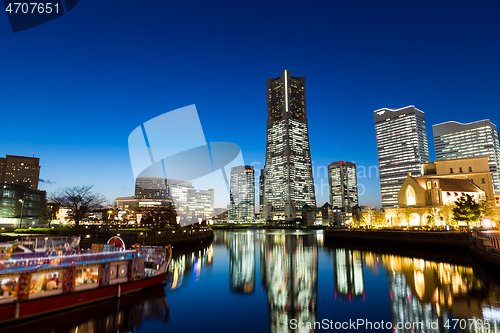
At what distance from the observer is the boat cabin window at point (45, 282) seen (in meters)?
14.0

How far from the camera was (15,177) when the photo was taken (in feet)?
619

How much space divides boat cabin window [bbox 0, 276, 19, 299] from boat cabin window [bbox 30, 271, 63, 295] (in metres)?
0.67

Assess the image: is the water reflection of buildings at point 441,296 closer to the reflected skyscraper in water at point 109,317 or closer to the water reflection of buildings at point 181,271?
the reflected skyscraper in water at point 109,317

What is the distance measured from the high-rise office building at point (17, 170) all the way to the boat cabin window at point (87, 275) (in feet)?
702

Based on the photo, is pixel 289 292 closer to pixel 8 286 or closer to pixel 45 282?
pixel 45 282

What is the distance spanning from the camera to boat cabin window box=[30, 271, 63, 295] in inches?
552


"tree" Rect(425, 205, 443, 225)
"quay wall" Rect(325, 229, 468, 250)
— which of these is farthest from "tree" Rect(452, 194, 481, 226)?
"quay wall" Rect(325, 229, 468, 250)

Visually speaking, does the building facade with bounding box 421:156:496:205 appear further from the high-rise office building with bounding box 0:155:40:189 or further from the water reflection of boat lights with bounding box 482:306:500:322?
the high-rise office building with bounding box 0:155:40:189

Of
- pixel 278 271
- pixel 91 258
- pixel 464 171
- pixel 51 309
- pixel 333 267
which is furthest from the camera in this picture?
pixel 464 171

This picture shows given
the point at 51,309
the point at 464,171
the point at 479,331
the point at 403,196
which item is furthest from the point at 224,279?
the point at 464,171

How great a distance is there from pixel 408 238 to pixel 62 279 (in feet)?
175

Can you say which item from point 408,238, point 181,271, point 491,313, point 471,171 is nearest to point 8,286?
point 181,271

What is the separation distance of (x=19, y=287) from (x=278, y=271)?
23.3 meters

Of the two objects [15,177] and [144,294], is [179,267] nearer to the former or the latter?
[144,294]
